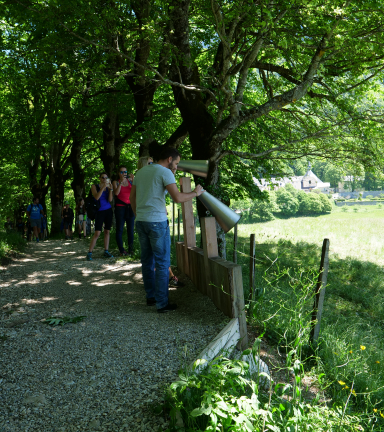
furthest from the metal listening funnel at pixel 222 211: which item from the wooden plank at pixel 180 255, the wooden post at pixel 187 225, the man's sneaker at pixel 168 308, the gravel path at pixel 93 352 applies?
the wooden plank at pixel 180 255

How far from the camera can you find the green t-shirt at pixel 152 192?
4.58m

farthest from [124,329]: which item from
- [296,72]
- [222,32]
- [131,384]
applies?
[296,72]

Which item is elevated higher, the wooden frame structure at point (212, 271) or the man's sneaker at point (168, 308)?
the wooden frame structure at point (212, 271)

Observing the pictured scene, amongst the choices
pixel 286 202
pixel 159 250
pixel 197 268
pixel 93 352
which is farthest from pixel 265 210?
pixel 93 352

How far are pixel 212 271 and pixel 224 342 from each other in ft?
3.99

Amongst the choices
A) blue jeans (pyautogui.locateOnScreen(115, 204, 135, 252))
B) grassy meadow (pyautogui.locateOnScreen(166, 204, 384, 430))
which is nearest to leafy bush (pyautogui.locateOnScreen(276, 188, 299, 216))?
grassy meadow (pyautogui.locateOnScreen(166, 204, 384, 430))

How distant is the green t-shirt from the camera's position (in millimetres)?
4582

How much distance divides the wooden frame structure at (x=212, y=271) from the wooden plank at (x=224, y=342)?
0.26ft

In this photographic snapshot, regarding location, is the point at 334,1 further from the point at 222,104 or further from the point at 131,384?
the point at 131,384

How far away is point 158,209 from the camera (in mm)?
4668

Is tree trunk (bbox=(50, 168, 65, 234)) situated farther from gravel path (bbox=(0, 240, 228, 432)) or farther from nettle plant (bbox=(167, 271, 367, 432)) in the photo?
nettle plant (bbox=(167, 271, 367, 432))

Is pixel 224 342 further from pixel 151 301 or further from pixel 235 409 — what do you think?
pixel 151 301

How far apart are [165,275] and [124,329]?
0.80 metres

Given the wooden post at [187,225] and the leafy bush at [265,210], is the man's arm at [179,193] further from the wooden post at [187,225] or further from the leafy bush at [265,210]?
the leafy bush at [265,210]
